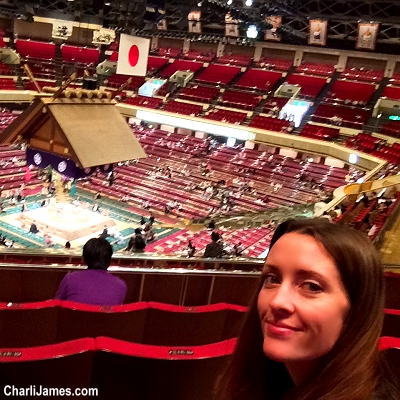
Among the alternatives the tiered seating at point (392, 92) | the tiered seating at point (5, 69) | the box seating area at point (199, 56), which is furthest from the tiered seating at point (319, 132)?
the tiered seating at point (5, 69)

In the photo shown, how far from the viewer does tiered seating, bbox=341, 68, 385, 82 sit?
21375mm

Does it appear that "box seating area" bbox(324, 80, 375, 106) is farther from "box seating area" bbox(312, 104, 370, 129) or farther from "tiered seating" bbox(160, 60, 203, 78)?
"tiered seating" bbox(160, 60, 203, 78)

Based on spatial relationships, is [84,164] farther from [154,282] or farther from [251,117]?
[251,117]

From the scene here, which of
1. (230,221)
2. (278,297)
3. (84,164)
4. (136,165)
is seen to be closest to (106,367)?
(278,297)

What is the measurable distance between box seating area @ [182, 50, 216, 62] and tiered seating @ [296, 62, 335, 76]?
18.3 feet

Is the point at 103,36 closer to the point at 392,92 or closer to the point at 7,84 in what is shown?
the point at 7,84

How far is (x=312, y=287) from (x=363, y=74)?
23242mm

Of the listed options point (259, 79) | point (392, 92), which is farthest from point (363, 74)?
point (259, 79)

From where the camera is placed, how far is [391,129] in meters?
18.2

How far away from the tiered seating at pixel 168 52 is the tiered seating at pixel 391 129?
1395cm

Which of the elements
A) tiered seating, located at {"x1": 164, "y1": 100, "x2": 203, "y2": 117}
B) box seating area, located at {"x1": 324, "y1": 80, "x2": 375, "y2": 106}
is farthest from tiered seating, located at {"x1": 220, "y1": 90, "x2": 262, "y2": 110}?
box seating area, located at {"x1": 324, "y1": 80, "x2": 375, "y2": 106}

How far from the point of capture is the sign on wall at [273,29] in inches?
751

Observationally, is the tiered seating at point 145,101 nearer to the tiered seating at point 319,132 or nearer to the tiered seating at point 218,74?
the tiered seating at point 218,74

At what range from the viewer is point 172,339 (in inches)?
103
